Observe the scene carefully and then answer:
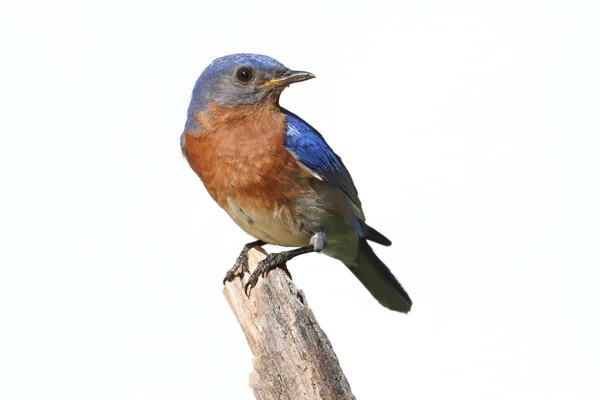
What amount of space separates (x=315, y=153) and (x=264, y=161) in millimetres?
548

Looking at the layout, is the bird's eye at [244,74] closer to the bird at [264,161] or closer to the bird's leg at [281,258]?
the bird at [264,161]

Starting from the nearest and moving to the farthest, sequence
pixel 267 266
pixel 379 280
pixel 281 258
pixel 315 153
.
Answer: pixel 267 266, pixel 281 258, pixel 315 153, pixel 379 280

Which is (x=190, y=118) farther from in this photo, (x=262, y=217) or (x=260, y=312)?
(x=260, y=312)

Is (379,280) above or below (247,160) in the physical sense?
below

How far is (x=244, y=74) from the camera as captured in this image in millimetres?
7816

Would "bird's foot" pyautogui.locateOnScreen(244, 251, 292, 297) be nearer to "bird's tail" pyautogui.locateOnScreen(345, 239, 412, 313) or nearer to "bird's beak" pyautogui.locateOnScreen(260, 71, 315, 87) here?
"bird's beak" pyautogui.locateOnScreen(260, 71, 315, 87)

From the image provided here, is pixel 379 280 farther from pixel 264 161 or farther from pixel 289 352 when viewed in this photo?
pixel 289 352

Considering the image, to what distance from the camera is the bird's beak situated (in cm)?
771

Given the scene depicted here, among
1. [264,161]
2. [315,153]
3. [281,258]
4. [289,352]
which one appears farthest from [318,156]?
[289,352]

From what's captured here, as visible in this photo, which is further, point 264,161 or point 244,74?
point 244,74

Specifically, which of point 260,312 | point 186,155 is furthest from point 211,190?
point 260,312

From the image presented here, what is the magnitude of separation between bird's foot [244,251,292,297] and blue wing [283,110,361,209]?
86 cm

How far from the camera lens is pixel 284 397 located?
5.88 m

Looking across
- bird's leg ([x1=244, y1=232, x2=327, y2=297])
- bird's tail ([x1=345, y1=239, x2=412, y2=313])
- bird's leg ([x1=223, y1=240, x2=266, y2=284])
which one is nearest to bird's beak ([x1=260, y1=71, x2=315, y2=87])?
bird's leg ([x1=244, y1=232, x2=327, y2=297])
